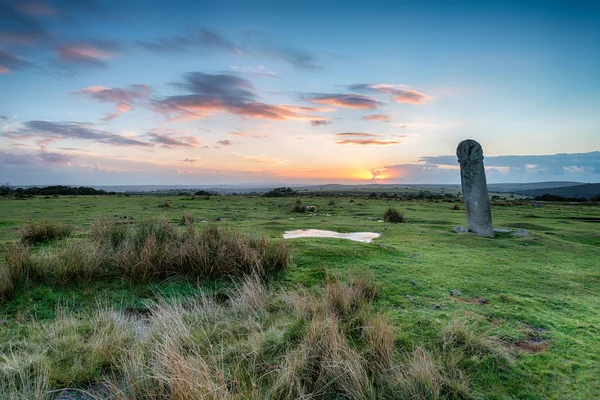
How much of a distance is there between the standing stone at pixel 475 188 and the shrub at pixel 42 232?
1589cm

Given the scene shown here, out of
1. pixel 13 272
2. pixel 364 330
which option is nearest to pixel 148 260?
pixel 13 272

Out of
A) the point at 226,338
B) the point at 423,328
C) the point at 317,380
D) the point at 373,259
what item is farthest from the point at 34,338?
the point at 373,259

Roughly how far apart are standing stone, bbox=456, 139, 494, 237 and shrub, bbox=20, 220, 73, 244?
1589cm

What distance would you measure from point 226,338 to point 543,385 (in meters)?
3.82

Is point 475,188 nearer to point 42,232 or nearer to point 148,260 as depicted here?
point 148,260

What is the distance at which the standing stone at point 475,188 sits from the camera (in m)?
14.1

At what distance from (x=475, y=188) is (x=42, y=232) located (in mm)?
16739

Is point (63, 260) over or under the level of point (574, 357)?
over

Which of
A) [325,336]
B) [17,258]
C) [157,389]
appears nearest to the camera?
[157,389]

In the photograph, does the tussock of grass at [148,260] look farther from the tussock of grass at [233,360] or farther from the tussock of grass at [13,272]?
the tussock of grass at [233,360]

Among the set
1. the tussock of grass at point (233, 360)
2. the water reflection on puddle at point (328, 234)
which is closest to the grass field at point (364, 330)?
the tussock of grass at point (233, 360)

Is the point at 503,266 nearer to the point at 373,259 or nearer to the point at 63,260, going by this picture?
the point at 373,259

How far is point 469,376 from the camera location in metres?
3.65

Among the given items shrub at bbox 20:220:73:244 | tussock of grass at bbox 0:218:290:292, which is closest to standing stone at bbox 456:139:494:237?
tussock of grass at bbox 0:218:290:292
